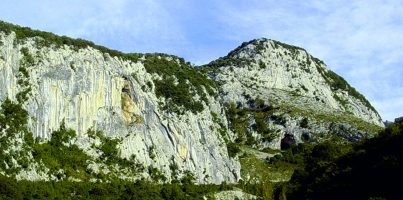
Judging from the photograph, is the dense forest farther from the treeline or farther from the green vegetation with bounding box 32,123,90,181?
the green vegetation with bounding box 32,123,90,181

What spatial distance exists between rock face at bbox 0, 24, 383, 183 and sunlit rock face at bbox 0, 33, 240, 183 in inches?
8.4

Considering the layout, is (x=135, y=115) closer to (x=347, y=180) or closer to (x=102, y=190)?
(x=102, y=190)

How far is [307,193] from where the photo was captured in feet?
186

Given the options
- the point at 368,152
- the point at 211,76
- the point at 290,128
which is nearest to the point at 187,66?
the point at 211,76

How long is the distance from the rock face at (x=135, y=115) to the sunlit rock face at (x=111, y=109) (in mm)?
213

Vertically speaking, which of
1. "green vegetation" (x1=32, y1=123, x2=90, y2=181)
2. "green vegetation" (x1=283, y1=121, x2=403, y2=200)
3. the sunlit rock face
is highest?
the sunlit rock face

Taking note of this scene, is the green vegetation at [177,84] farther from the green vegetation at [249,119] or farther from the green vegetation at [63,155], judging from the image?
the green vegetation at [63,155]

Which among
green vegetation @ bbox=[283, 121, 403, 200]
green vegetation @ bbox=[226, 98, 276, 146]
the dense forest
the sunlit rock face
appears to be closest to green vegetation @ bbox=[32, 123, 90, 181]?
the sunlit rock face

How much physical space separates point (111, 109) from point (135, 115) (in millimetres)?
6592

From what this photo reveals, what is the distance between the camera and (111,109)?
120500 mm

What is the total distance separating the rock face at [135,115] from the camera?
351 ft

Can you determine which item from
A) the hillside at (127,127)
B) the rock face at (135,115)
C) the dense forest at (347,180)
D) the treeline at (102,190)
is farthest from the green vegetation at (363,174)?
the rock face at (135,115)

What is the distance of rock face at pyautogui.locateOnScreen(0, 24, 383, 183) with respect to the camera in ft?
351

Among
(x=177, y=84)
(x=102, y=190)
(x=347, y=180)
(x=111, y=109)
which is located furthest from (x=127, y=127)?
(x=347, y=180)
